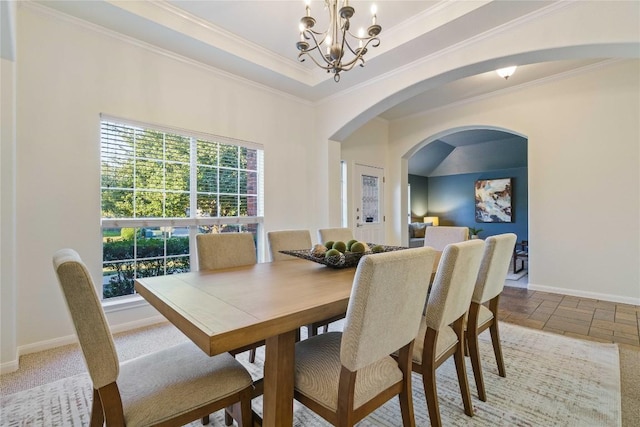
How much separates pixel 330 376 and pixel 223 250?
1.34 m

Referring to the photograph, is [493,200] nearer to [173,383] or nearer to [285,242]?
[285,242]

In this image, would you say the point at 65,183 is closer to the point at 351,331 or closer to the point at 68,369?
the point at 68,369

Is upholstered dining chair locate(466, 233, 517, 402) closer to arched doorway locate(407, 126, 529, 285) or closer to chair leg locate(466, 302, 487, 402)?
chair leg locate(466, 302, 487, 402)

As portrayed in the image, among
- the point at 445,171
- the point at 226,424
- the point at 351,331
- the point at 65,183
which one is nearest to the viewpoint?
the point at 351,331

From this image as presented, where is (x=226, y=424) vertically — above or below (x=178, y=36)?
below

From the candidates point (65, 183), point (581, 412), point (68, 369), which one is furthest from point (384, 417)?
point (65, 183)

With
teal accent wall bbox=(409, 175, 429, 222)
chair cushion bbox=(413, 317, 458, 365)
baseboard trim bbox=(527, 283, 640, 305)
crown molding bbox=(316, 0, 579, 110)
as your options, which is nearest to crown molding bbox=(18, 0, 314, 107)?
crown molding bbox=(316, 0, 579, 110)

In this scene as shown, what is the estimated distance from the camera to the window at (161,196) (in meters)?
2.79

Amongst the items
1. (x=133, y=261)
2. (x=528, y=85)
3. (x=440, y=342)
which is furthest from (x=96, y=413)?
(x=528, y=85)

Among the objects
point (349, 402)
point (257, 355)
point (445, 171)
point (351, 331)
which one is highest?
point (445, 171)

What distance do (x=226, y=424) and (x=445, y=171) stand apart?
9.13 m

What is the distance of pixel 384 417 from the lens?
1611mm

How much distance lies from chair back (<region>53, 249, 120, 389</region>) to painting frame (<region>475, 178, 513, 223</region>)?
875cm

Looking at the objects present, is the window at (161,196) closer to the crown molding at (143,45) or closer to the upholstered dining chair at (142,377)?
the crown molding at (143,45)
